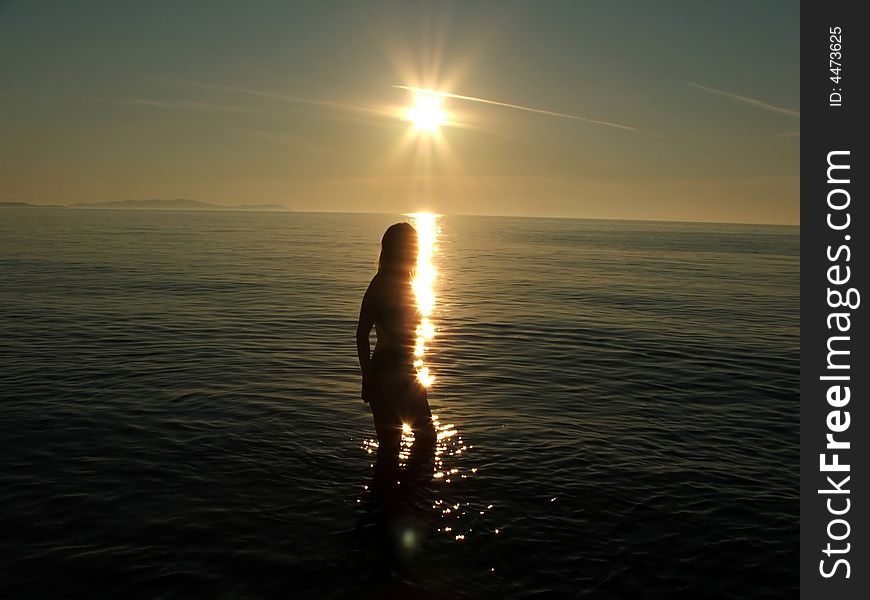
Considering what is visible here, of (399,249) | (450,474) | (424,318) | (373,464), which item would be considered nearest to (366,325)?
(399,249)

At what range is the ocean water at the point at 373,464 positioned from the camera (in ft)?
21.7

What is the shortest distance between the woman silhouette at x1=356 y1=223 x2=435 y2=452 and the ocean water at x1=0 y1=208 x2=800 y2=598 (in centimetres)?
92

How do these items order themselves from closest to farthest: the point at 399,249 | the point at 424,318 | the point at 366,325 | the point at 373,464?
1. the point at 399,249
2. the point at 366,325
3. the point at 373,464
4. the point at 424,318

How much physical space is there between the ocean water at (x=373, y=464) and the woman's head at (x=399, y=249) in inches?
112

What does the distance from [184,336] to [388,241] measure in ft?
43.5

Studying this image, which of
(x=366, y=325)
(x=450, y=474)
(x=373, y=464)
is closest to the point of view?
(x=366, y=325)

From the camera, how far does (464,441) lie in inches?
413

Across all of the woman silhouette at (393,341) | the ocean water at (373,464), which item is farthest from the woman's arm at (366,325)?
the ocean water at (373,464)

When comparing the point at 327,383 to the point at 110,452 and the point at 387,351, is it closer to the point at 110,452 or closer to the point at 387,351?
the point at 110,452

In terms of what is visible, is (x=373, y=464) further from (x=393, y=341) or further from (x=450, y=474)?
(x=393, y=341)

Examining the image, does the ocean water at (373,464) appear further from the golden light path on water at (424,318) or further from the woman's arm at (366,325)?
the woman's arm at (366,325)

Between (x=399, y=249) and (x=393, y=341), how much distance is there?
3.92 ft

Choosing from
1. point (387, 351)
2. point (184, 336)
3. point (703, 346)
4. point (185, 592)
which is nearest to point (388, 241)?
point (387, 351)

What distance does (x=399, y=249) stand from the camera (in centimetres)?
805
